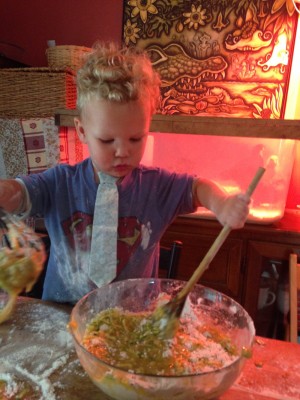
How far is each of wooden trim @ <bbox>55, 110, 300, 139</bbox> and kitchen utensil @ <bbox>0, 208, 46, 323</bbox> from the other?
1.03m

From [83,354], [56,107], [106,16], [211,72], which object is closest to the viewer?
[83,354]

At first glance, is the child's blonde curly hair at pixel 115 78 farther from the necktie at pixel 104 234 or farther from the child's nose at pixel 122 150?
the necktie at pixel 104 234

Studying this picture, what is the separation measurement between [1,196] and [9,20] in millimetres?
2315

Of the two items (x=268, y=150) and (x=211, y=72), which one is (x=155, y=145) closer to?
(x=268, y=150)

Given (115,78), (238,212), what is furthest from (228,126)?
(238,212)

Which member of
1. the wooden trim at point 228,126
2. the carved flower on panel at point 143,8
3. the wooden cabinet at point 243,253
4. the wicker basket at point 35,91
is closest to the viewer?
the wooden trim at point 228,126

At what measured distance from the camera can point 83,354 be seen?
1.97ft

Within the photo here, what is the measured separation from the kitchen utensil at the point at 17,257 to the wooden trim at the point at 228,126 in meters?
1.03

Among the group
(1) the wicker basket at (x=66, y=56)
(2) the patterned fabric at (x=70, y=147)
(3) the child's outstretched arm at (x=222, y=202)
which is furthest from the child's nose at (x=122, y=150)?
(1) the wicker basket at (x=66, y=56)

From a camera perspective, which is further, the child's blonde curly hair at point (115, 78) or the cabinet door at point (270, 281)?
the cabinet door at point (270, 281)

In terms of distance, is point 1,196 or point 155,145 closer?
point 1,196

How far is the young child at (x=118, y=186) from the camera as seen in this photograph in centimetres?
94

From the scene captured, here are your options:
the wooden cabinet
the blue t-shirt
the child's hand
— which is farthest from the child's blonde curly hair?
the wooden cabinet

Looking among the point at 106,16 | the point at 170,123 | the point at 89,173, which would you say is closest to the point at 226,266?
the point at 170,123
